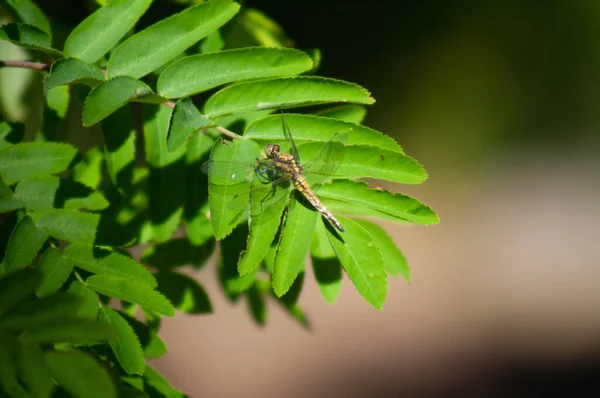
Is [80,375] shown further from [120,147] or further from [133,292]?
[120,147]

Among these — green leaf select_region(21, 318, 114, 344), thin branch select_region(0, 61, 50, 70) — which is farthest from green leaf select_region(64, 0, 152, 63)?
green leaf select_region(21, 318, 114, 344)

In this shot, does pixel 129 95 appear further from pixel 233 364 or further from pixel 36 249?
pixel 233 364

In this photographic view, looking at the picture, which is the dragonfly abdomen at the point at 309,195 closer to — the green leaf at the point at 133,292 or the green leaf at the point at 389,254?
the green leaf at the point at 389,254

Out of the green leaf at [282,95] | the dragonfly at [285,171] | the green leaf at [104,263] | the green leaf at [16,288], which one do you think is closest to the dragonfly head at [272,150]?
the dragonfly at [285,171]

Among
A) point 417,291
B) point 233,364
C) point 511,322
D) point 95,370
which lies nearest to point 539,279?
point 511,322

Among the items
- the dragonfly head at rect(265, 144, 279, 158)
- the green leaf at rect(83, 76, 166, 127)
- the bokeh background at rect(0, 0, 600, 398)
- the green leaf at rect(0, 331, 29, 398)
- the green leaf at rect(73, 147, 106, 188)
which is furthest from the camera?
the bokeh background at rect(0, 0, 600, 398)

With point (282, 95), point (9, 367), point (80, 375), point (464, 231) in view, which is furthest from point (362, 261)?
point (464, 231)

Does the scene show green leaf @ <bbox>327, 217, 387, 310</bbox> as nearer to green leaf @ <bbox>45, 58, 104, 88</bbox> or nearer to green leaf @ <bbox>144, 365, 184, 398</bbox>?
green leaf @ <bbox>144, 365, 184, 398</bbox>
